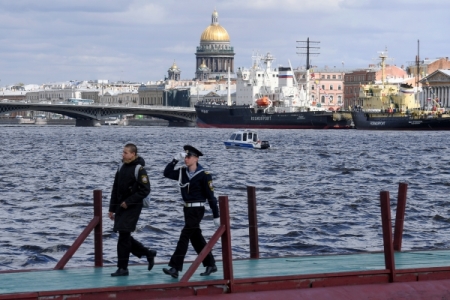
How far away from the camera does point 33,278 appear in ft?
30.1

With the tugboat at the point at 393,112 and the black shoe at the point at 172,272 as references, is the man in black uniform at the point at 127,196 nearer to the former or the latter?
the black shoe at the point at 172,272

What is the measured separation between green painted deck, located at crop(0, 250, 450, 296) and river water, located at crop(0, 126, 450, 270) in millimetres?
4747

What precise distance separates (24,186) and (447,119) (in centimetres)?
7522

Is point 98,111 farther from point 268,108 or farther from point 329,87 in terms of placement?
point 329,87

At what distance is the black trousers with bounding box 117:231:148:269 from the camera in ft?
30.7

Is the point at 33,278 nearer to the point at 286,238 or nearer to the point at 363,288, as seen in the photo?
the point at 363,288

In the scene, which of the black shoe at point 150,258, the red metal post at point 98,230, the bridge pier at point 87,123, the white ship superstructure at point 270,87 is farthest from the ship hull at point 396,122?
the black shoe at point 150,258

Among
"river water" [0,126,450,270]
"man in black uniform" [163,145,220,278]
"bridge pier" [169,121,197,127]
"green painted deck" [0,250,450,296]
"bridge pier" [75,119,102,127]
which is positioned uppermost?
"man in black uniform" [163,145,220,278]

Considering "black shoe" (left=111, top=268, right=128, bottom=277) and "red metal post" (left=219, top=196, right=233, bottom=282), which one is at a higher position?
"red metal post" (left=219, top=196, right=233, bottom=282)

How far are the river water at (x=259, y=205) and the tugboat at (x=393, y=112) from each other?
53.5 metres

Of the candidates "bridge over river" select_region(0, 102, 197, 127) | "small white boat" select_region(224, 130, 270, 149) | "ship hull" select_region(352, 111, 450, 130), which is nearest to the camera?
"small white boat" select_region(224, 130, 270, 149)

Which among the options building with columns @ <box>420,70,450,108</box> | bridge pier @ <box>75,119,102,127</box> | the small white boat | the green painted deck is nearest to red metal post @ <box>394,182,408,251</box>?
the green painted deck

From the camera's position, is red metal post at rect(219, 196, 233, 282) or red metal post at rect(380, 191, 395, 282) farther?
red metal post at rect(380, 191, 395, 282)

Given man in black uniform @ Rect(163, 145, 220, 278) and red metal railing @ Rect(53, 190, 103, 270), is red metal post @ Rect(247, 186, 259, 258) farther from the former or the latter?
red metal railing @ Rect(53, 190, 103, 270)
